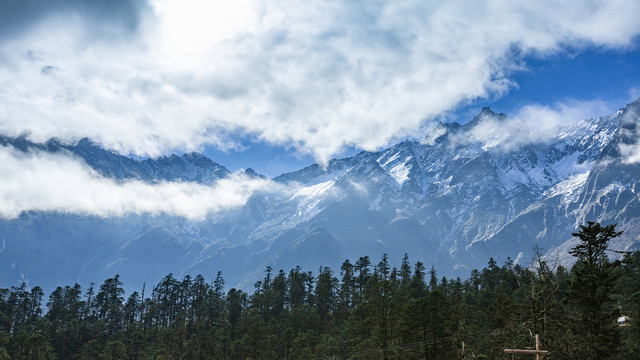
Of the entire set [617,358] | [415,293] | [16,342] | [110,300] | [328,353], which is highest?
[110,300]

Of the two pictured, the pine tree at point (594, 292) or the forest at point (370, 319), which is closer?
the pine tree at point (594, 292)

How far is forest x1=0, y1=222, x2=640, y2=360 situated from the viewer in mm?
44875

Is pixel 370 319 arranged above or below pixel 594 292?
above

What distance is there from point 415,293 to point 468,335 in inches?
1785

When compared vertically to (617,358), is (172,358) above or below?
above

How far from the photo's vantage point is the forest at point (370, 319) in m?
44.9

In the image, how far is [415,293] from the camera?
11875 centimetres

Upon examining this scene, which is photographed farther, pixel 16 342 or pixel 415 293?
pixel 415 293

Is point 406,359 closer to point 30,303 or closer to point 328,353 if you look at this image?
point 328,353

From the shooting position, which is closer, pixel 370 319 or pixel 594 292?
pixel 594 292

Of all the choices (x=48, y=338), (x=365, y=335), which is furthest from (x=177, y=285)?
(x=365, y=335)

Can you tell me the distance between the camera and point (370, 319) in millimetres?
78250

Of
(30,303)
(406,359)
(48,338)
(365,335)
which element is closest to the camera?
(406,359)

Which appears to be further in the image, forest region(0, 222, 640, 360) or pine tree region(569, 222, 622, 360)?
forest region(0, 222, 640, 360)
